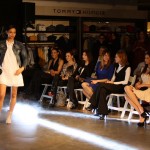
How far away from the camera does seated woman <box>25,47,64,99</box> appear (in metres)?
10.3

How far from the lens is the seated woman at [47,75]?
1030 cm

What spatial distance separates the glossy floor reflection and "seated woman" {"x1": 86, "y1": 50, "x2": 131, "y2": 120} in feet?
0.76

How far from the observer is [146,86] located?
313 inches

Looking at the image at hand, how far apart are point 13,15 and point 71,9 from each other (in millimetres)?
1719

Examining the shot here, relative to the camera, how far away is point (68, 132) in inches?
277

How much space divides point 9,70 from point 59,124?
1.17 meters

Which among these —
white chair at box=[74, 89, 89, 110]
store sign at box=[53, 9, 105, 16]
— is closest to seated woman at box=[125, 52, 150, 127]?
white chair at box=[74, 89, 89, 110]

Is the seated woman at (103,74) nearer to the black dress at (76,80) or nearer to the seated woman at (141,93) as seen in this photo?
the black dress at (76,80)

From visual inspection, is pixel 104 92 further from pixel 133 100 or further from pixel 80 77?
pixel 80 77

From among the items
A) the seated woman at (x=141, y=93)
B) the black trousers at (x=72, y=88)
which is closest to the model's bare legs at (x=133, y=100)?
the seated woman at (x=141, y=93)

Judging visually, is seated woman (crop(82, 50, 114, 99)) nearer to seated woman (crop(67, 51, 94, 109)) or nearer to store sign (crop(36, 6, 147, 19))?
seated woman (crop(67, 51, 94, 109))

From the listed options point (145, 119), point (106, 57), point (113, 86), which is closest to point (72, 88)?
point (106, 57)

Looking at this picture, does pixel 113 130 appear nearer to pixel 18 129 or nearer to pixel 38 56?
pixel 18 129

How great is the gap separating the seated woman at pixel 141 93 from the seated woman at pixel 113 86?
1.07 feet
